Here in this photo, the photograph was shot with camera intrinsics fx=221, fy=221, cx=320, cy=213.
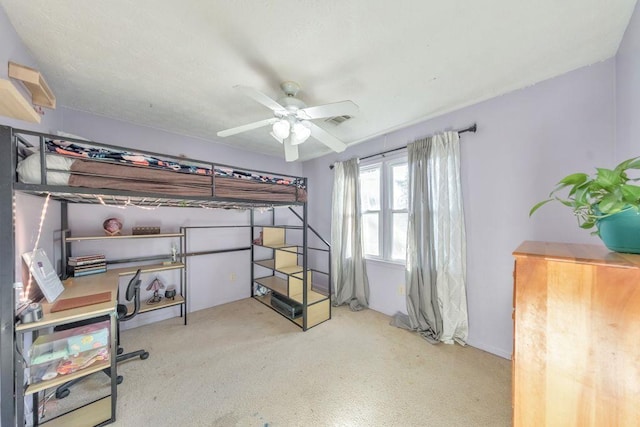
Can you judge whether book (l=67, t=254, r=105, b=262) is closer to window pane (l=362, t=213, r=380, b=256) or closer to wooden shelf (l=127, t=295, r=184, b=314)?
wooden shelf (l=127, t=295, r=184, b=314)

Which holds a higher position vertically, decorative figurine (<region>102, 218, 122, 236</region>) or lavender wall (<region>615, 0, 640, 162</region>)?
lavender wall (<region>615, 0, 640, 162</region>)

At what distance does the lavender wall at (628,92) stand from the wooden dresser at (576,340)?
114cm

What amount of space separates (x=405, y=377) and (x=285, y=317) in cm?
163

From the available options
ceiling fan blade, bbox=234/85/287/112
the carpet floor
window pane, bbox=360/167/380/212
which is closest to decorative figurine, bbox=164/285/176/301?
the carpet floor

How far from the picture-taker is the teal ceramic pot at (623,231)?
2.55 feet

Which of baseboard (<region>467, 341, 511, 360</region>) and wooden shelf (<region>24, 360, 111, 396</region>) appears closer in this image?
wooden shelf (<region>24, 360, 111, 396</region>)

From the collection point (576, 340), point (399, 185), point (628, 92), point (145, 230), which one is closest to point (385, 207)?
point (399, 185)

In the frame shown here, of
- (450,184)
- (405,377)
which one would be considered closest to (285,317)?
(405,377)

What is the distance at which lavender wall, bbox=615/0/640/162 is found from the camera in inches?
49.6

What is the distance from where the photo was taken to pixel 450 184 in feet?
7.70

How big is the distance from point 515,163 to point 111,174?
3.21 meters

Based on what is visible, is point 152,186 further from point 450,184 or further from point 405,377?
point 450,184

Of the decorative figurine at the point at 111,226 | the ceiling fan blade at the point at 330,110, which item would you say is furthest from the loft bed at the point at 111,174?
the decorative figurine at the point at 111,226

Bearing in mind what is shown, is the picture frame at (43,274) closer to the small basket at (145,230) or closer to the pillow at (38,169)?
the pillow at (38,169)
